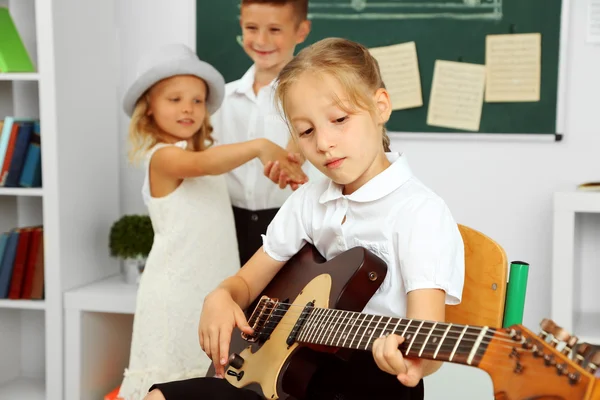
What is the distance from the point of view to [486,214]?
2533 millimetres

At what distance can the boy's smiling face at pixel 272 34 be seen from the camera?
2459mm

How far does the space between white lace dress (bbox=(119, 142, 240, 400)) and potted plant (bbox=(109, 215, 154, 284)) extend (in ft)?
1.26

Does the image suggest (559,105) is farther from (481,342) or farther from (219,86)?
(481,342)

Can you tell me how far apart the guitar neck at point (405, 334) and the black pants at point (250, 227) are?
1.08 metres

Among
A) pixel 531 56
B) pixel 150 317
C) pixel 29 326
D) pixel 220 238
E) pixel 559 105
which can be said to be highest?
pixel 531 56

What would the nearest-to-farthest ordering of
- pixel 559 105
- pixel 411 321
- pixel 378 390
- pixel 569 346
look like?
pixel 569 346 < pixel 411 321 < pixel 378 390 < pixel 559 105

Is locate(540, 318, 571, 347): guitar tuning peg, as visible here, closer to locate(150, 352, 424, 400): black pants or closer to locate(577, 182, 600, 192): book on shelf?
locate(150, 352, 424, 400): black pants

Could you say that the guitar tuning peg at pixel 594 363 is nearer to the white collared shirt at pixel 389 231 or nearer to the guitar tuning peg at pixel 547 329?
the guitar tuning peg at pixel 547 329

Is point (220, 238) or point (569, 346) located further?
point (220, 238)

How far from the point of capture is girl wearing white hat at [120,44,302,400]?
2156 mm

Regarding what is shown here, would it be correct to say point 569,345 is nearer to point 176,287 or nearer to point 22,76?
point 176,287

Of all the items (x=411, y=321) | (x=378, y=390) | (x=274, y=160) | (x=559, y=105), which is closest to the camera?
(x=411, y=321)

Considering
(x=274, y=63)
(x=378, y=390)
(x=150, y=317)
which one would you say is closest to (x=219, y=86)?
(x=274, y=63)

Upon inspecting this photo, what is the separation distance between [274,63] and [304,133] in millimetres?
1171
